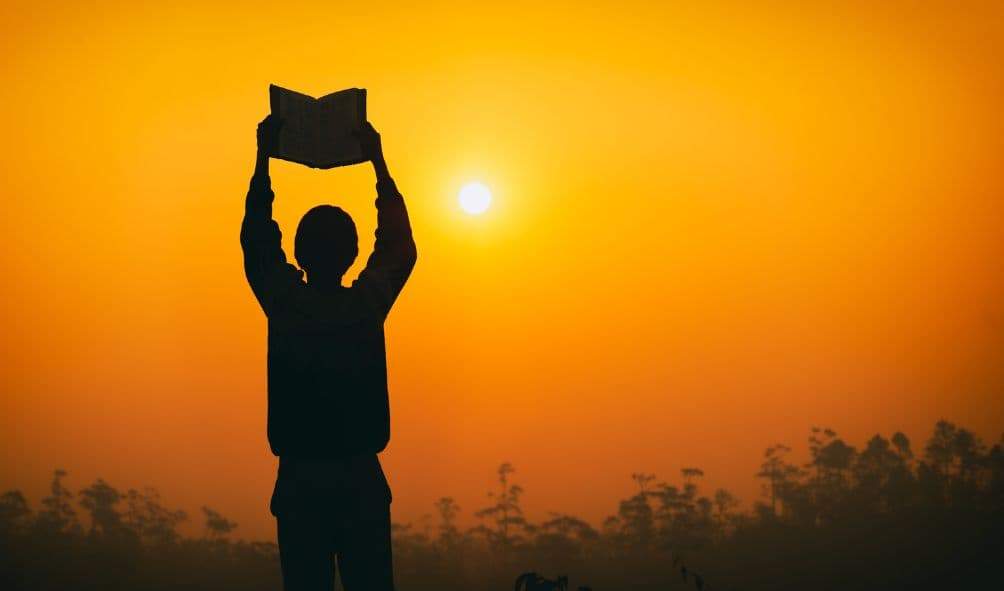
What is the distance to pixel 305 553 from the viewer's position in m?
6.74

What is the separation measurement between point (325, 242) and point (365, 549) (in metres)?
1.82

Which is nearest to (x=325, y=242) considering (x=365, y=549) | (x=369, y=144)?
(x=369, y=144)

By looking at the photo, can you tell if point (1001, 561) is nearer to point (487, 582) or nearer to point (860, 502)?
point (860, 502)

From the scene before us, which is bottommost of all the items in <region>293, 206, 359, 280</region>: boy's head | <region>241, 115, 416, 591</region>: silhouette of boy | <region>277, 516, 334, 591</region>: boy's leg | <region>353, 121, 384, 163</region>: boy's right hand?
<region>277, 516, 334, 591</region>: boy's leg

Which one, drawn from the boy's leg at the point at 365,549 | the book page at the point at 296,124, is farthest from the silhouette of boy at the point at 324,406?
the book page at the point at 296,124

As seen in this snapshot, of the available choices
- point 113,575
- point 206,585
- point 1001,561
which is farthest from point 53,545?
point 1001,561

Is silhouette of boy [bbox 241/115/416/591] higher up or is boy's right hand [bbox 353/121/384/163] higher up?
boy's right hand [bbox 353/121/384/163]

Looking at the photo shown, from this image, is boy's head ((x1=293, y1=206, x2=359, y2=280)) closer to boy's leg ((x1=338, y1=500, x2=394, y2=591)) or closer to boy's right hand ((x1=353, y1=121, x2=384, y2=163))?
boy's right hand ((x1=353, y1=121, x2=384, y2=163))

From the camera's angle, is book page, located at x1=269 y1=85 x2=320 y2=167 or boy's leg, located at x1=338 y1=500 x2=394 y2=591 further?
book page, located at x1=269 y1=85 x2=320 y2=167

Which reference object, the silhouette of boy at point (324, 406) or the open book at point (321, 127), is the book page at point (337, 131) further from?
the silhouette of boy at point (324, 406)

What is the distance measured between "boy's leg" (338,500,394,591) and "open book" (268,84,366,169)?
2128 mm

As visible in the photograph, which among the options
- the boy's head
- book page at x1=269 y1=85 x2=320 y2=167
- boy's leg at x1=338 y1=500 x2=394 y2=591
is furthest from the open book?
boy's leg at x1=338 y1=500 x2=394 y2=591

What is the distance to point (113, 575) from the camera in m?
77.1

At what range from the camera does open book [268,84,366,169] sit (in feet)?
23.1
